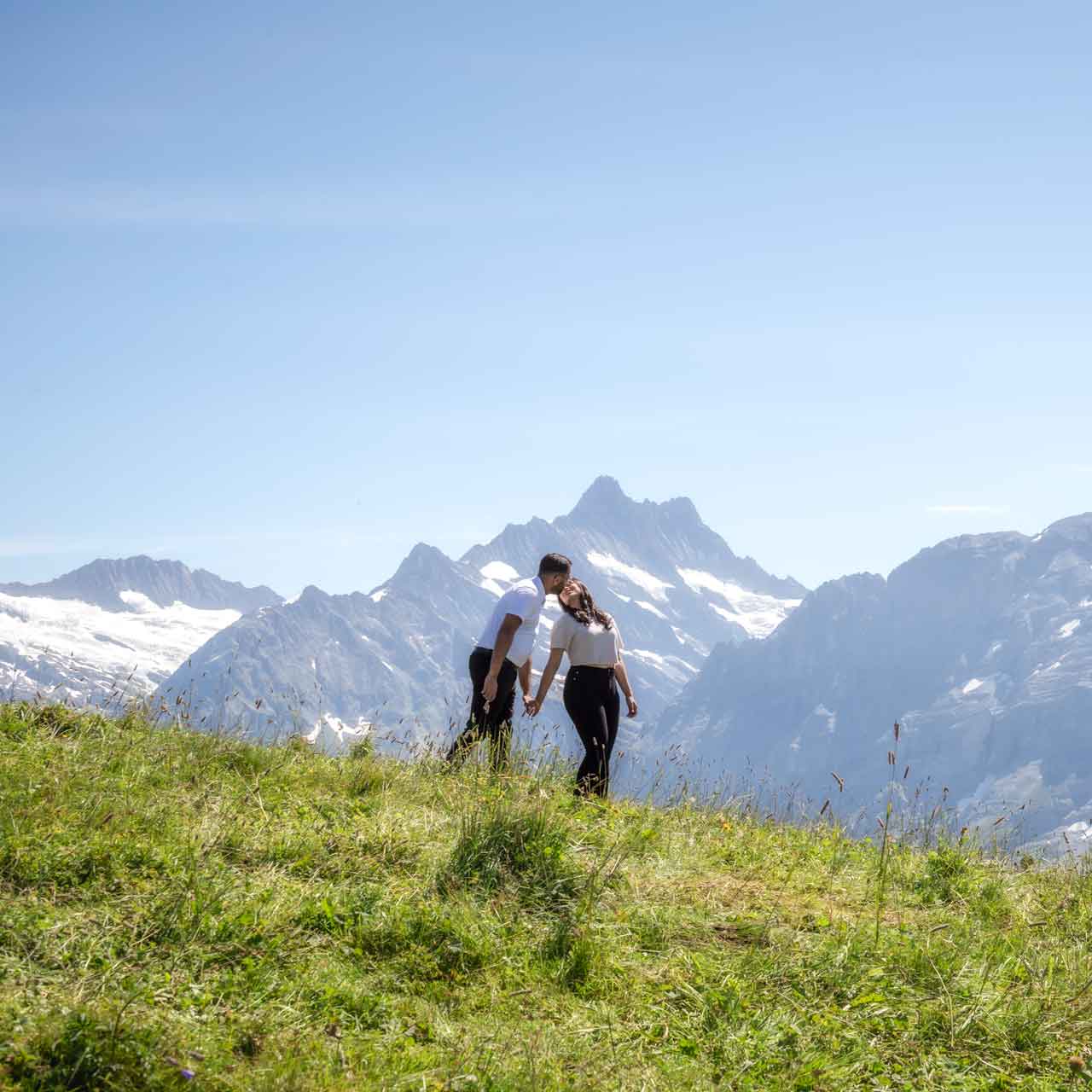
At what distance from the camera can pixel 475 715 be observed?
37.8 feet

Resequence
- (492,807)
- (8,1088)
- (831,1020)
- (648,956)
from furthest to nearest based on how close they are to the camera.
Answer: (492,807) → (648,956) → (831,1020) → (8,1088)

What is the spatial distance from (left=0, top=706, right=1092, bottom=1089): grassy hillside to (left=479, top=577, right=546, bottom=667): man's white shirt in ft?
9.10

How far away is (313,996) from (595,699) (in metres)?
6.30

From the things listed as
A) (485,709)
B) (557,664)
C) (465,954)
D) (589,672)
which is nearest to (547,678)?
(557,664)

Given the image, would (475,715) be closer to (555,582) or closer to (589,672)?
(589,672)

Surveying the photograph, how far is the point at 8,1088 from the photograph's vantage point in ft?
14.2

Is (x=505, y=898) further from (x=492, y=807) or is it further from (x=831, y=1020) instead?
(x=831, y=1020)

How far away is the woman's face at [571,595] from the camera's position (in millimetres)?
11484

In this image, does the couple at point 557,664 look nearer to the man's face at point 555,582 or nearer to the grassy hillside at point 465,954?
the man's face at point 555,582

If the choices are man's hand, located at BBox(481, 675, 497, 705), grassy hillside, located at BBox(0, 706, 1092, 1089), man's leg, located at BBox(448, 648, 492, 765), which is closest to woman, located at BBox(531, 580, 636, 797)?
man's hand, located at BBox(481, 675, 497, 705)

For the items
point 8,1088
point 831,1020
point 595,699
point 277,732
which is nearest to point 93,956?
point 8,1088

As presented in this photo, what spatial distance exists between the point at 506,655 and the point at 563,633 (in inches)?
27.1

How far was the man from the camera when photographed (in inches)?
441

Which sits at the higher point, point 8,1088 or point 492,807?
point 492,807
